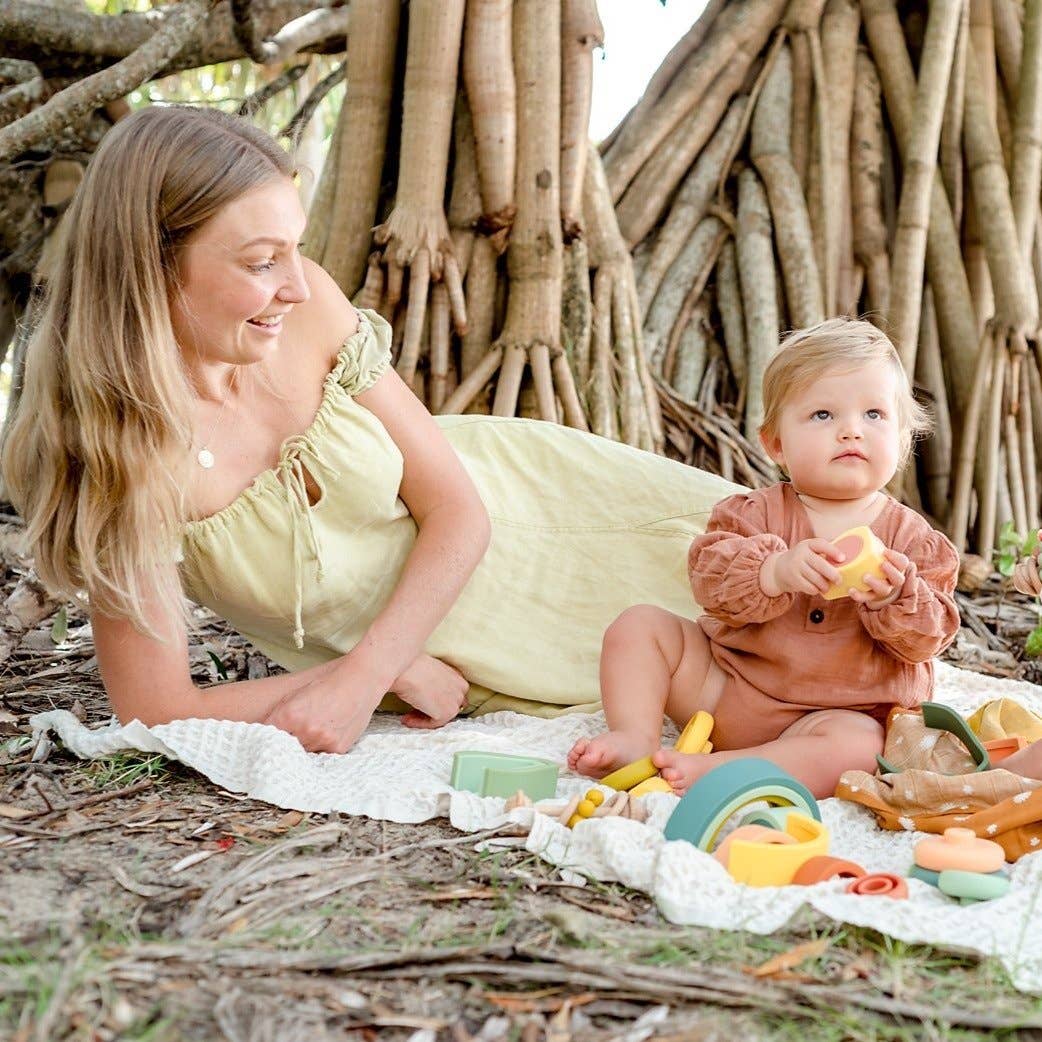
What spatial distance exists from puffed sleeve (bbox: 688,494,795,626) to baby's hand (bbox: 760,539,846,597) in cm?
5

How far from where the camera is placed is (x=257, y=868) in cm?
156

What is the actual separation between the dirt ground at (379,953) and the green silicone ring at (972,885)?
170 millimetres

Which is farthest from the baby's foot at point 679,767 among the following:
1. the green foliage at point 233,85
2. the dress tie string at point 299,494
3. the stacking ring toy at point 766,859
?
the green foliage at point 233,85

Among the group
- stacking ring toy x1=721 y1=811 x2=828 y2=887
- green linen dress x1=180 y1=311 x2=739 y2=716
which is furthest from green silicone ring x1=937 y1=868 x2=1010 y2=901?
green linen dress x1=180 y1=311 x2=739 y2=716

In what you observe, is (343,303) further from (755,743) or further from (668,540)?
(755,743)

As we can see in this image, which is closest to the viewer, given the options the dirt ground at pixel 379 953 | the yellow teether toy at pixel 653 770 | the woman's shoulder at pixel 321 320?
the dirt ground at pixel 379 953

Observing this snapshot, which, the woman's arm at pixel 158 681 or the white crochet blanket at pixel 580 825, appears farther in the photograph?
the woman's arm at pixel 158 681

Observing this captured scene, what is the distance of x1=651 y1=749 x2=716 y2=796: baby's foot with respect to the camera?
1918mm

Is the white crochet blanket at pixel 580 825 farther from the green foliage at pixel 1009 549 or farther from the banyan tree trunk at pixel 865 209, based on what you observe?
the banyan tree trunk at pixel 865 209

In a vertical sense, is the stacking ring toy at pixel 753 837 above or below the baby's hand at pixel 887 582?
below

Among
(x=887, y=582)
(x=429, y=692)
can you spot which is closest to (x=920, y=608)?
(x=887, y=582)

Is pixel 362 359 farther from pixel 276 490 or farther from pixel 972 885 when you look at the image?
pixel 972 885

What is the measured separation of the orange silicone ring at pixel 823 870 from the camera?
5.05 ft

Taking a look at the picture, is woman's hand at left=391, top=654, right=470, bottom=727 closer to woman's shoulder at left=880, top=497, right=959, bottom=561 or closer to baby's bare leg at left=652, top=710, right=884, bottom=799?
baby's bare leg at left=652, top=710, right=884, bottom=799
